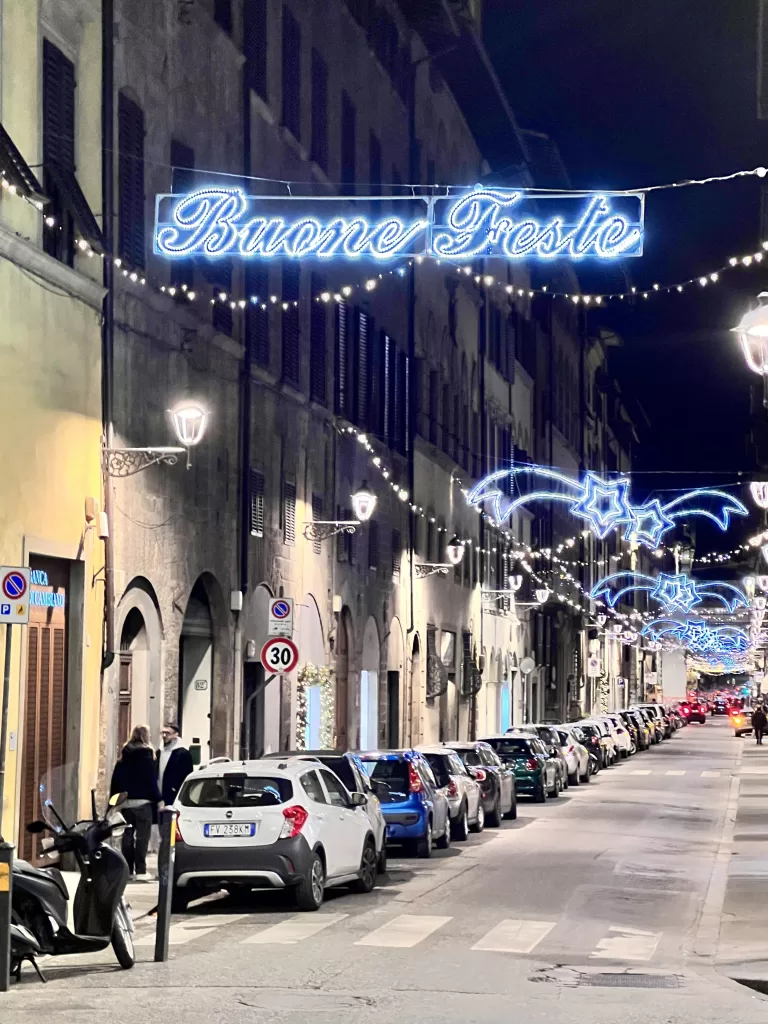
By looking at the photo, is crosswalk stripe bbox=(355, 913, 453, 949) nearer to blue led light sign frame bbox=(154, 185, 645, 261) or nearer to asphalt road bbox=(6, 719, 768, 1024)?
asphalt road bbox=(6, 719, 768, 1024)

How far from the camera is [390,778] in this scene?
82.0 ft

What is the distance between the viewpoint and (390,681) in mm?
45594

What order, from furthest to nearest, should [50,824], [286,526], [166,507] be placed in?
[286,526] < [166,507] < [50,824]

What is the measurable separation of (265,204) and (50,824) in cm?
1872

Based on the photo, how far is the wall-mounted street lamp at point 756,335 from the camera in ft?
51.5

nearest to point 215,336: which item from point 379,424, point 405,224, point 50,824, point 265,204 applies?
point 265,204

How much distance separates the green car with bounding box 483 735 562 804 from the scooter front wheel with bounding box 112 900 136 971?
81.3 ft

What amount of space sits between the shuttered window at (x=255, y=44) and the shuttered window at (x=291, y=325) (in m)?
3.56

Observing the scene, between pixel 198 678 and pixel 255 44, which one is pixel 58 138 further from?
pixel 255 44

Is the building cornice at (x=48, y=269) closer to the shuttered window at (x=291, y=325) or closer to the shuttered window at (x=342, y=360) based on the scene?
the shuttered window at (x=291, y=325)

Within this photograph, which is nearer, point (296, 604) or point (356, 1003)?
point (356, 1003)

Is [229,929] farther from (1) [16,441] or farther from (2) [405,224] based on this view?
(2) [405,224]

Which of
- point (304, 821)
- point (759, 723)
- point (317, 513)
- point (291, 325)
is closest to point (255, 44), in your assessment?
point (291, 325)

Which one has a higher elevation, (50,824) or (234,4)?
(234,4)
